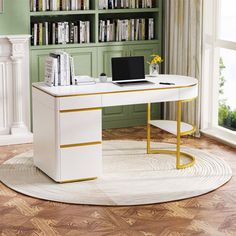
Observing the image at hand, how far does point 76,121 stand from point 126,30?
7.60 ft

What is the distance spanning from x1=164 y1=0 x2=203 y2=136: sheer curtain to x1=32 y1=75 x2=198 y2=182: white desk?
4.86 feet

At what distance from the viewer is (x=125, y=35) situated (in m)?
7.41


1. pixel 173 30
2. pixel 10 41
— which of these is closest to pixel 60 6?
pixel 10 41

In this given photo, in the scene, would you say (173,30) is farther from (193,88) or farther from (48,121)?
(48,121)

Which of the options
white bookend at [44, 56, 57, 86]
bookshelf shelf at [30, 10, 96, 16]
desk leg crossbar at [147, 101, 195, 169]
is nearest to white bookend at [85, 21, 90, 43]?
bookshelf shelf at [30, 10, 96, 16]

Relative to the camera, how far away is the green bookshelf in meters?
7.00

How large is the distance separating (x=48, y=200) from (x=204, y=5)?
291 cm

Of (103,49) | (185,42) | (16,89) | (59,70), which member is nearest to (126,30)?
(103,49)

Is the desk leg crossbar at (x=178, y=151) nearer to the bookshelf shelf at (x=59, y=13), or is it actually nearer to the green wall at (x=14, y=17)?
the bookshelf shelf at (x=59, y=13)

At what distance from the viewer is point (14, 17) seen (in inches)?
263

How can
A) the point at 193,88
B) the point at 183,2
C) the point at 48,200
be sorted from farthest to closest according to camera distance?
the point at 183,2
the point at 193,88
the point at 48,200

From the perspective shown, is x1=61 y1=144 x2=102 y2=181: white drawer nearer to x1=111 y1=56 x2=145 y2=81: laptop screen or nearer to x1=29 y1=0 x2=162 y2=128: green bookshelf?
x1=111 y1=56 x2=145 y2=81: laptop screen

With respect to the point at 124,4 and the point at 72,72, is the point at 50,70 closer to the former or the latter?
the point at 72,72

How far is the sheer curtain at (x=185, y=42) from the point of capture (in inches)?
276
